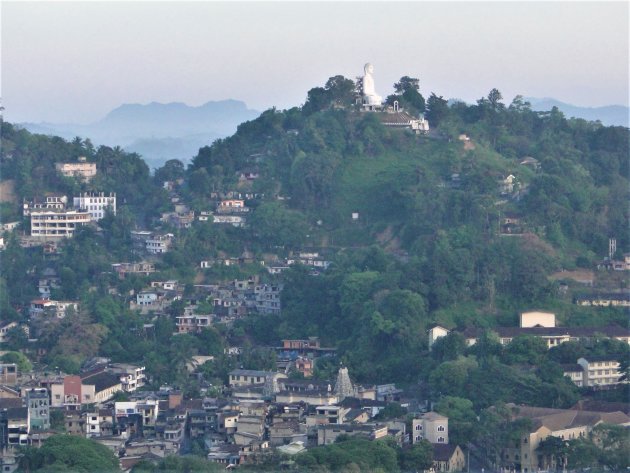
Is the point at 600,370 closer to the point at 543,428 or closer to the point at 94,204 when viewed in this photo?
the point at 543,428

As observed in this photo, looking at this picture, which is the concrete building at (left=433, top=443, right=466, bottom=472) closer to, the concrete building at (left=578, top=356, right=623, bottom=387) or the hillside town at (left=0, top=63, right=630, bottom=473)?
the hillside town at (left=0, top=63, right=630, bottom=473)

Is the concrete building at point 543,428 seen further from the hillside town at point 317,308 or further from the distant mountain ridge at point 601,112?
the distant mountain ridge at point 601,112

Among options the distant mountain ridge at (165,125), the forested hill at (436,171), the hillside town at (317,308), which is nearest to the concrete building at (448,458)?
the hillside town at (317,308)

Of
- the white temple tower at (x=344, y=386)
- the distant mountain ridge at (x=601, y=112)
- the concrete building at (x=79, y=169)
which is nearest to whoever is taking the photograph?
the white temple tower at (x=344, y=386)

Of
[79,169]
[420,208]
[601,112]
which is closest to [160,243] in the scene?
[79,169]

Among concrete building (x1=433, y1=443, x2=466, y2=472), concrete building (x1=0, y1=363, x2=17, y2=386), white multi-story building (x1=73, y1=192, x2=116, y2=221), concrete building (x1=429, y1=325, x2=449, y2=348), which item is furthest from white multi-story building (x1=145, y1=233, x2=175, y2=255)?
concrete building (x1=433, y1=443, x2=466, y2=472)

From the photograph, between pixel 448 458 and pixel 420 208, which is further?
pixel 420 208

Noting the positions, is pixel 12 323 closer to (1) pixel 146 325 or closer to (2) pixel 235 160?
(1) pixel 146 325
